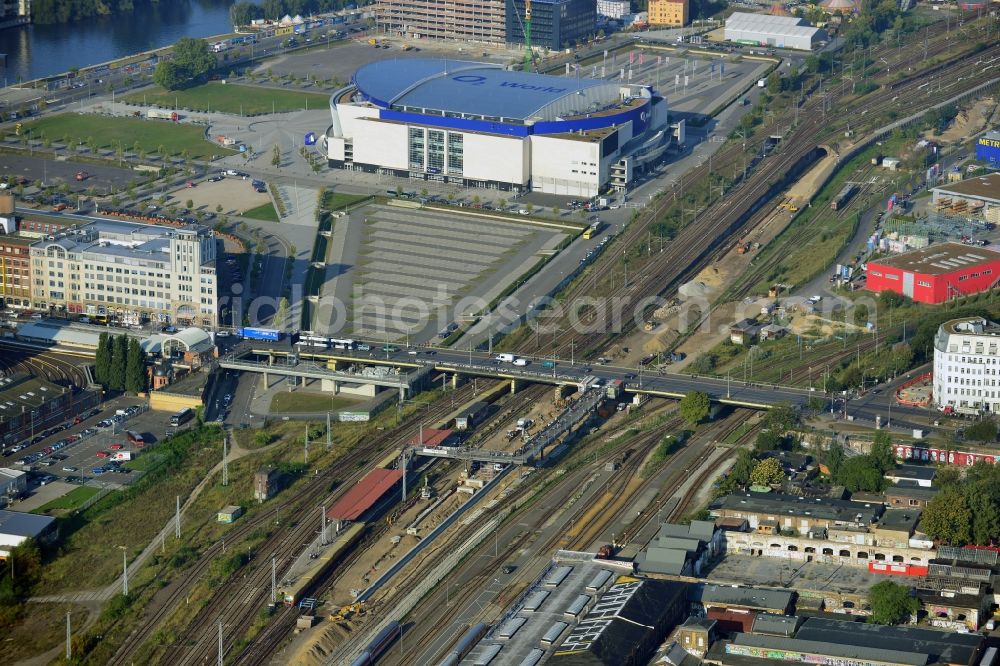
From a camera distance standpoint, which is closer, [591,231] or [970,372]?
[970,372]

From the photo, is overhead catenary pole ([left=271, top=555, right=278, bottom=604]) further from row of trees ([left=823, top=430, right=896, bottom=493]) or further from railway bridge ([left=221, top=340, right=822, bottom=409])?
row of trees ([left=823, top=430, right=896, bottom=493])

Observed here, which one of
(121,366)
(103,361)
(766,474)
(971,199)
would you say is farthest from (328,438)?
(971,199)

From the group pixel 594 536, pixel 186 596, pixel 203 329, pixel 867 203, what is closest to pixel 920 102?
pixel 867 203

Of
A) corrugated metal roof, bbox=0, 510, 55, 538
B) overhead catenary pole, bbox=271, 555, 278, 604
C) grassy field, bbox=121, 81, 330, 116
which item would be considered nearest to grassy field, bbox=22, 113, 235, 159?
grassy field, bbox=121, 81, 330, 116

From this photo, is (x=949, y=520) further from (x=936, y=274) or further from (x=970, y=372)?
(x=936, y=274)

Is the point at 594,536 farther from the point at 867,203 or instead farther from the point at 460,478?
the point at 867,203
